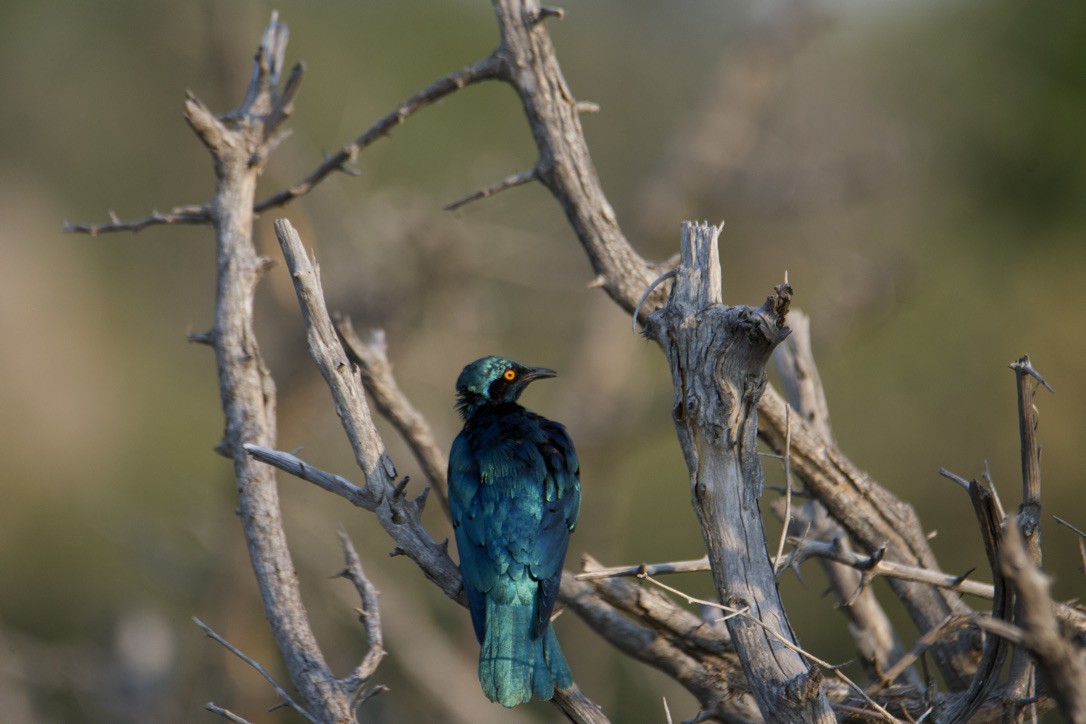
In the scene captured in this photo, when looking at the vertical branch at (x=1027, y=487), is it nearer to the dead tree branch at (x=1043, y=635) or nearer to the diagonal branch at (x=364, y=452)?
the dead tree branch at (x=1043, y=635)

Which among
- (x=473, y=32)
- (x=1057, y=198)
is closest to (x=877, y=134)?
(x=1057, y=198)

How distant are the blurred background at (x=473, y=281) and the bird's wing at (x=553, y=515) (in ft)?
9.52

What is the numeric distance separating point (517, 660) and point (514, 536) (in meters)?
0.42

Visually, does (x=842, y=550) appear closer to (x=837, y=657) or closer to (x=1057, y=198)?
(x=837, y=657)

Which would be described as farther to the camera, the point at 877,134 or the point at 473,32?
the point at 473,32

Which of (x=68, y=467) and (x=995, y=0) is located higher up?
(x=995, y=0)

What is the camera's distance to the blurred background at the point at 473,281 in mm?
7406

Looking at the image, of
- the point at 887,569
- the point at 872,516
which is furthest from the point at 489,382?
the point at 887,569

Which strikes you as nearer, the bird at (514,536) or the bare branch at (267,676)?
the bare branch at (267,676)

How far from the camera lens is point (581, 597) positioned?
3549 millimetres

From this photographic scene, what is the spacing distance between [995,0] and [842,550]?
1138cm

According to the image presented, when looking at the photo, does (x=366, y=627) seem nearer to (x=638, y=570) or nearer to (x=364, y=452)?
(x=364, y=452)

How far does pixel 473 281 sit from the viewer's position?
7312mm

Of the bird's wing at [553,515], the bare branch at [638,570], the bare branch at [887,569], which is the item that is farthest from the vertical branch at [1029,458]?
the bird's wing at [553,515]
